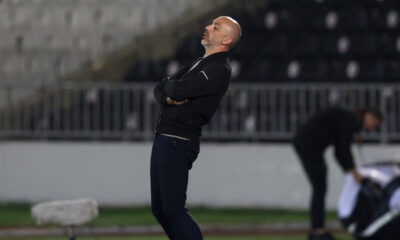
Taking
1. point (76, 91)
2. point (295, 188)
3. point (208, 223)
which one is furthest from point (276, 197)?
point (76, 91)

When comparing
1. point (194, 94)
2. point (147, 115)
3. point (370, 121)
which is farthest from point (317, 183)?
point (147, 115)

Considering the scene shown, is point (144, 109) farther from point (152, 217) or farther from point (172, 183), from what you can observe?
point (172, 183)

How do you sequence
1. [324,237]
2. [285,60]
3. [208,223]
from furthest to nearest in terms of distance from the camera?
[285,60] → [208,223] → [324,237]

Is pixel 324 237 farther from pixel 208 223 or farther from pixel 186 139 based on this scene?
pixel 186 139

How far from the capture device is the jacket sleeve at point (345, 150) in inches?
472

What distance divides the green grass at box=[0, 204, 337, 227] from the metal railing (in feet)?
3.69

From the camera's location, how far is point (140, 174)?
55.6 ft

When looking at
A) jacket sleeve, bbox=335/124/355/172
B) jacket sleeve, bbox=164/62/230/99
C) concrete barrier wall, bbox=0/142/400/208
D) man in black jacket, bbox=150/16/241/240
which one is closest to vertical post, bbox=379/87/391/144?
concrete barrier wall, bbox=0/142/400/208

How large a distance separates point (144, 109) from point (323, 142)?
527cm

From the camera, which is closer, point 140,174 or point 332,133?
point 332,133

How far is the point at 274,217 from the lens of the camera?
624 inches

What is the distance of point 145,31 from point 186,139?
11.9 m

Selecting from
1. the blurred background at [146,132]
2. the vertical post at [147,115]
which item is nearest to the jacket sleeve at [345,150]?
the blurred background at [146,132]

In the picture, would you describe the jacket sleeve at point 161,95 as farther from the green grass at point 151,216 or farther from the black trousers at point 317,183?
the green grass at point 151,216
